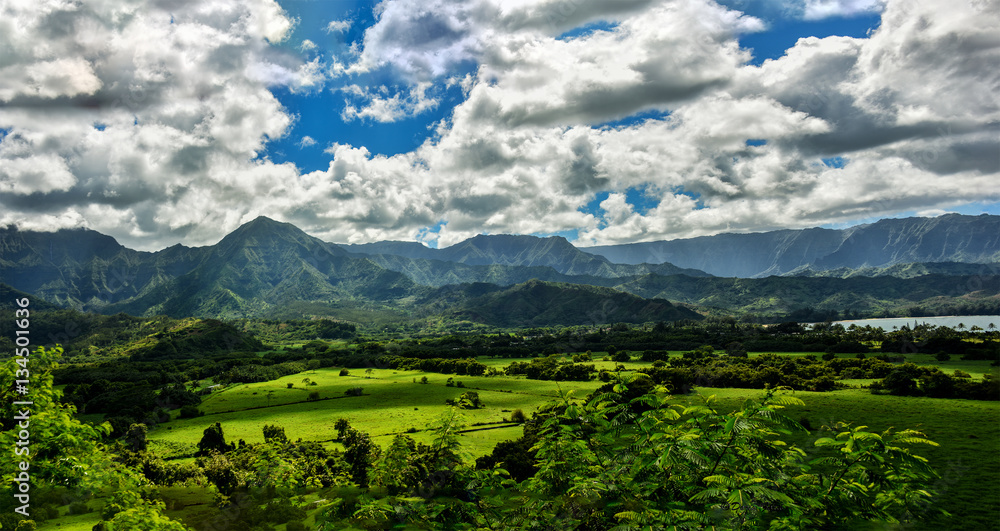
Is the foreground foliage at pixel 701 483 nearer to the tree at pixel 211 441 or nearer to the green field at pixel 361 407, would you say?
the green field at pixel 361 407

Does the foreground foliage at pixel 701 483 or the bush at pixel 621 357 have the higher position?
the foreground foliage at pixel 701 483

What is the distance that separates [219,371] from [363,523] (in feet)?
663

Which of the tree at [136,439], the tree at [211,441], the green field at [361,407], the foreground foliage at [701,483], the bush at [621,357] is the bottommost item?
the bush at [621,357]

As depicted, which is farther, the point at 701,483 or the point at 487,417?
the point at 487,417

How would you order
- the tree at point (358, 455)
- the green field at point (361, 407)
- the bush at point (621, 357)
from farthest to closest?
the bush at point (621, 357) → the green field at point (361, 407) → the tree at point (358, 455)

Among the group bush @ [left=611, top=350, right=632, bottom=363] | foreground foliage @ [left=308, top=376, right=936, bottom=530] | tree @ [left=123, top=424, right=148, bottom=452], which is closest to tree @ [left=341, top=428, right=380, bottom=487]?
tree @ [left=123, top=424, right=148, bottom=452]

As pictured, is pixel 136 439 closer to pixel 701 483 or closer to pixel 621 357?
pixel 701 483

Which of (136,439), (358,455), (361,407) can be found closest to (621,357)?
(361,407)

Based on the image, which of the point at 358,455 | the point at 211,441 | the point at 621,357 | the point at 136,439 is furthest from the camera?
the point at 621,357

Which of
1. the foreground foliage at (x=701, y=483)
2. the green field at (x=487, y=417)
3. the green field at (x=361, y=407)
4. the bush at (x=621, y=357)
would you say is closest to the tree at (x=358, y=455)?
the green field at (x=487, y=417)

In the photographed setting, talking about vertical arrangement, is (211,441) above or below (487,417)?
above

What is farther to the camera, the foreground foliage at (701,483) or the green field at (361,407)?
the green field at (361,407)

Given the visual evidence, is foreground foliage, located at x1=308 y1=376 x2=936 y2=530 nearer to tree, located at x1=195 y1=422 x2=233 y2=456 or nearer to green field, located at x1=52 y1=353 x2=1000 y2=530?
green field, located at x1=52 y1=353 x2=1000 y2=530

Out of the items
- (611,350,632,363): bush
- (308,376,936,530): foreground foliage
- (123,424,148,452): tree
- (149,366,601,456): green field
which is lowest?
(611,350,632,363): bush
